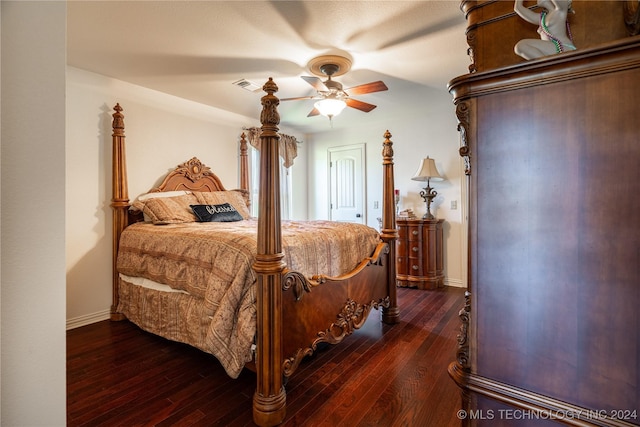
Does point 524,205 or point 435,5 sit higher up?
point 435,5

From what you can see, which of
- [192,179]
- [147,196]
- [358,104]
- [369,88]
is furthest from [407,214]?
[147,196]

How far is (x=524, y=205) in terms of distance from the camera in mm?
899

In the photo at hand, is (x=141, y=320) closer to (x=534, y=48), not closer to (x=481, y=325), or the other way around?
(x=481, y=325)

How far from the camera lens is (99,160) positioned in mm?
3066

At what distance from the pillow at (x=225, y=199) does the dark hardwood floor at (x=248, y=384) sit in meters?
1.52

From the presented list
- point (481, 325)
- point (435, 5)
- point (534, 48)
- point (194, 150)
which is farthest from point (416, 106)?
point (481, 325)

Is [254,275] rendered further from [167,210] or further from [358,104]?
[358,104]

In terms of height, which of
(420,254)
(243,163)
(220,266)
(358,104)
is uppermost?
(358,104)

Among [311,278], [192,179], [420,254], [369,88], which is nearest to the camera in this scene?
[311,278]

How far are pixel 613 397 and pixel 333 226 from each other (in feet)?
6.51

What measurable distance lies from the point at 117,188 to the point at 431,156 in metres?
3.89

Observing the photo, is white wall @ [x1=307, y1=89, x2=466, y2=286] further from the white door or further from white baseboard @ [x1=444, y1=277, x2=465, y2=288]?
the white door

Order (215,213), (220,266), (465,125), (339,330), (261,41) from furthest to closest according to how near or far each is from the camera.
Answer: (215,213)
(261,41)
(339,330)
(220,266)
(465,125)

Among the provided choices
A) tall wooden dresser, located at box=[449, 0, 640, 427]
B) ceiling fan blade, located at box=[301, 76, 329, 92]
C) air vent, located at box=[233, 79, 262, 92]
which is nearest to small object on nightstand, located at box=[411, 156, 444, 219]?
ceiling fan blade, located at box=[301, 76, 329, 92]
